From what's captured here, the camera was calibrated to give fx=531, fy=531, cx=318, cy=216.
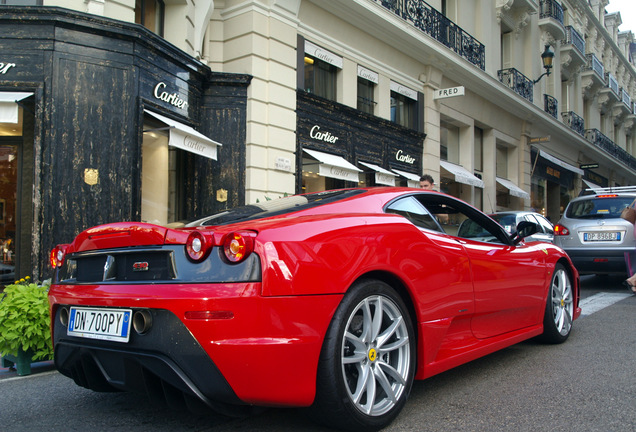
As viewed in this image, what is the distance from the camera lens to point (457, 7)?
58.5ft

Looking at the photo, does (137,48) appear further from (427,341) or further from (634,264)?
(634,264)

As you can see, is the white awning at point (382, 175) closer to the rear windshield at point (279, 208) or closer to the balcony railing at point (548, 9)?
the rear windshield at point (279, 208)

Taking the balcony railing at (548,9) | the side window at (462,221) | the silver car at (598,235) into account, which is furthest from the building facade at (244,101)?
the silver car at (598,235)

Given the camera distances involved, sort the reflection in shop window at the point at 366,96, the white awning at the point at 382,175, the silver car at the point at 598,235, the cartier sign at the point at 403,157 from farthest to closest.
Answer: the cartier sign at the point at 403,157
the reflection in shop window at the point at 366,96
the white awning at the point at 382,175
the silver car at the point at 598,235

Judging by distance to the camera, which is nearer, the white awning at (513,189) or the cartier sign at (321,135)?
the cartier sign at (321,135)

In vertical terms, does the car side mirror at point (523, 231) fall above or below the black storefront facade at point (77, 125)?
below

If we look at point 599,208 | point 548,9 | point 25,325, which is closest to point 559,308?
point 25,325

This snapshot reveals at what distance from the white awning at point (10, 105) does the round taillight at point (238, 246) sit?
21.6 feet

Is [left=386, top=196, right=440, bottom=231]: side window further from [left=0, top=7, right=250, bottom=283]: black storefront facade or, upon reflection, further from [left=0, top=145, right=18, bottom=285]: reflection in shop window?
[left=0, top=145, right=18, bottom=285]: reflection in shop window

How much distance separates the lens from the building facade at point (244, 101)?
7.61 metres


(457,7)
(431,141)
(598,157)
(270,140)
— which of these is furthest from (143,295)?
(598,157)

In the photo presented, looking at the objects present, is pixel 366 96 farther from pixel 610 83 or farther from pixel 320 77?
pixel 610 83

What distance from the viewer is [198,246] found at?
231 centimetres

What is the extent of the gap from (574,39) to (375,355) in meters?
29.9
